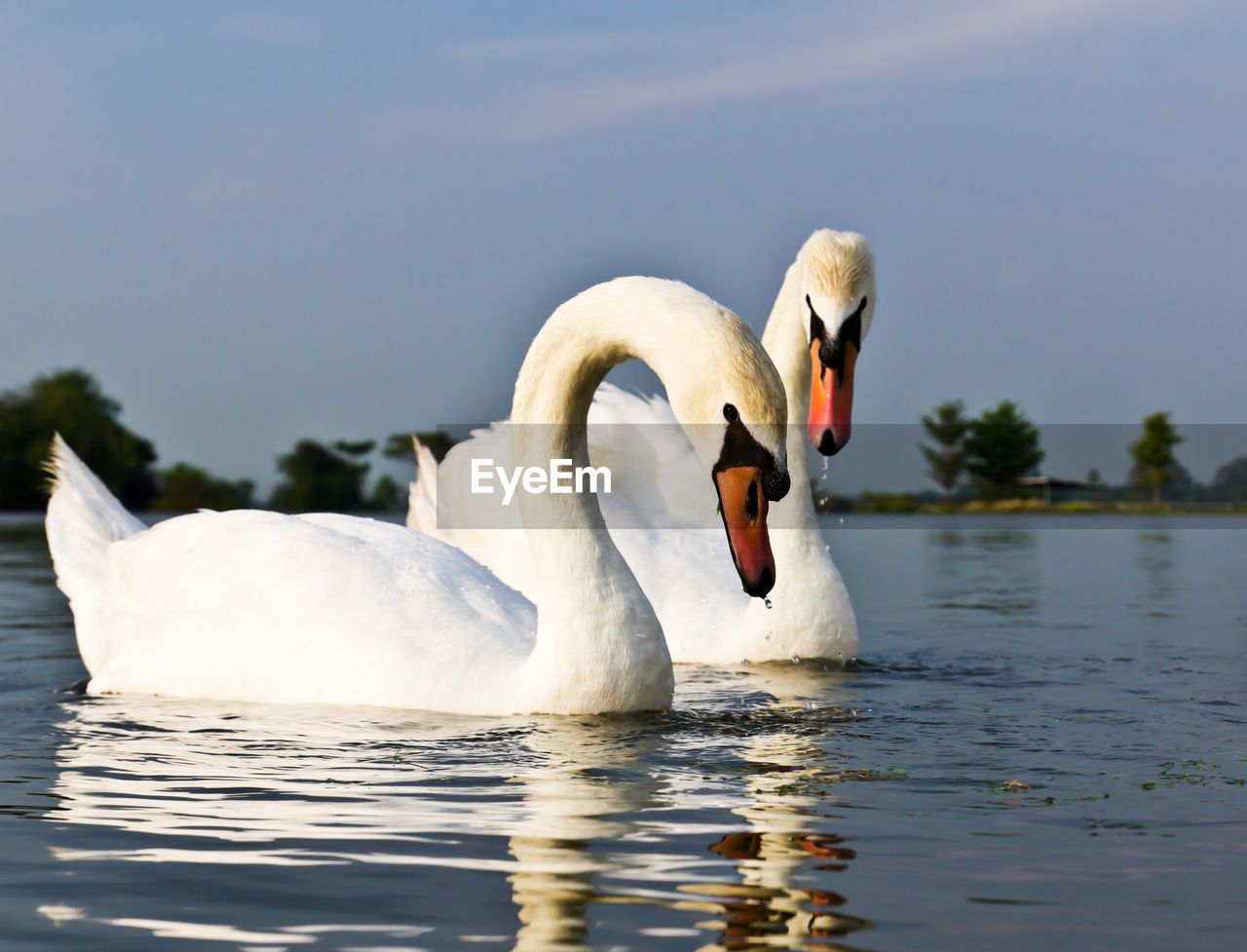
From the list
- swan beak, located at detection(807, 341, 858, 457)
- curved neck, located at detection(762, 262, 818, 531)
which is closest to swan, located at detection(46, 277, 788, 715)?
swan beak, located at detection(807, 341, 858, 457)

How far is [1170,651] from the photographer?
32.3 ft

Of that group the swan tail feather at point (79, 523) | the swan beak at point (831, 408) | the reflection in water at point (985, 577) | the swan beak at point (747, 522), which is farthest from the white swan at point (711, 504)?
the reflection in water at point (985, 577)

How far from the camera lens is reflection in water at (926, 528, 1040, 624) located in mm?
14164

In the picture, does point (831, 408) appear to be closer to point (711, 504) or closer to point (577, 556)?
point (577, 556)

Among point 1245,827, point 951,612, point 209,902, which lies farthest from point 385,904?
point 951,612

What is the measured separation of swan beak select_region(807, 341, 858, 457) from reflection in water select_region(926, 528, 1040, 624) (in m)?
4.77

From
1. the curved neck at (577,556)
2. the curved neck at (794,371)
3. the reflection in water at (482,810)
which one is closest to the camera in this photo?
the reflection in water at (482,810)

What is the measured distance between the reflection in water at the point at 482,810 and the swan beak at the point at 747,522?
0.71 meters

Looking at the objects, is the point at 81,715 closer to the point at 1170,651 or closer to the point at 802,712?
the point at 802,712

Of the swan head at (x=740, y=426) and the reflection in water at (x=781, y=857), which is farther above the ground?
the swan head at (x=740, y=426)

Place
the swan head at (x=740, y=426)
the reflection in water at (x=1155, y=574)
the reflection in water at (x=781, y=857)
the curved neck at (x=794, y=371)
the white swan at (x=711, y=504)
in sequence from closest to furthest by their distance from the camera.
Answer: the reflection in water at (x=781, y=857)
the swan head at (x=740, y=426)
the white swan at (x=711, y=504)
the curved neck at (x=794, y=371)
the reflection in water at (x=1155, y=574)

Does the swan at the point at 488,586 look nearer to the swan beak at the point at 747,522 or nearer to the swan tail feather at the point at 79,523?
the swan beak at the point at 747,522

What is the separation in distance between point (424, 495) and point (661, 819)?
6.53m

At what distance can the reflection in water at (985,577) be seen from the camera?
558 inches
